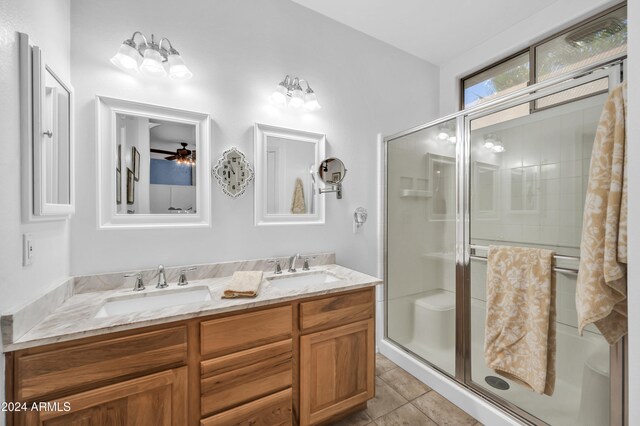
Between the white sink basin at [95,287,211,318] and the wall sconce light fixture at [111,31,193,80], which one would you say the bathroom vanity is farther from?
the wall sconce light fixture at [111,31,193,80]

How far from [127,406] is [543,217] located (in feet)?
7.06

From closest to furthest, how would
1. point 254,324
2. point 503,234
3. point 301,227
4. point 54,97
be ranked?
1. point 54,97
2. point 254,324
3. point 503,234
4. point 301,227

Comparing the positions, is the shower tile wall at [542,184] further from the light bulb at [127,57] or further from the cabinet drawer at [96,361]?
the light bulb at [127,57]

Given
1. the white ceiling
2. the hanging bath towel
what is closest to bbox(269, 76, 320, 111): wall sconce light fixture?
the hanging bath towel

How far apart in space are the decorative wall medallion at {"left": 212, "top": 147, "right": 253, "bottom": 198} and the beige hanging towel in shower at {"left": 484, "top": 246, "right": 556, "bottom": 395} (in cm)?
156

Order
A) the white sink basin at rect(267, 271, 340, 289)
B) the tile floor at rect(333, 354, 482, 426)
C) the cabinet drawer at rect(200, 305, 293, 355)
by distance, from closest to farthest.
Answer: the cabinet drawer at rect(200, 305, 293, 355), the tile floor at rect(333, 354, 482, 426), the white sink basin at rect(267, 271, 340, 289)

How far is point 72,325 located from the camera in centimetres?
102

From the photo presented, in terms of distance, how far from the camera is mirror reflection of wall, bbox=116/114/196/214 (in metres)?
1.53

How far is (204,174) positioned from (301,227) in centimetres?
75

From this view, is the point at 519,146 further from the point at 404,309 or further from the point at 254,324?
the point at 254,324

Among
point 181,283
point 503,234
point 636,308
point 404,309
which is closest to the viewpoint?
point 636,308

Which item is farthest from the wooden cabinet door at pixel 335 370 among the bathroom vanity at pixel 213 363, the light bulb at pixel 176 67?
the light bulb at pixel 176 67

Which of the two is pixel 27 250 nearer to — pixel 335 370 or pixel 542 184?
pixel 335 370

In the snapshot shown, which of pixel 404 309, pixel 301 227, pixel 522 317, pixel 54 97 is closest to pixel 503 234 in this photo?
pixel 522 317
